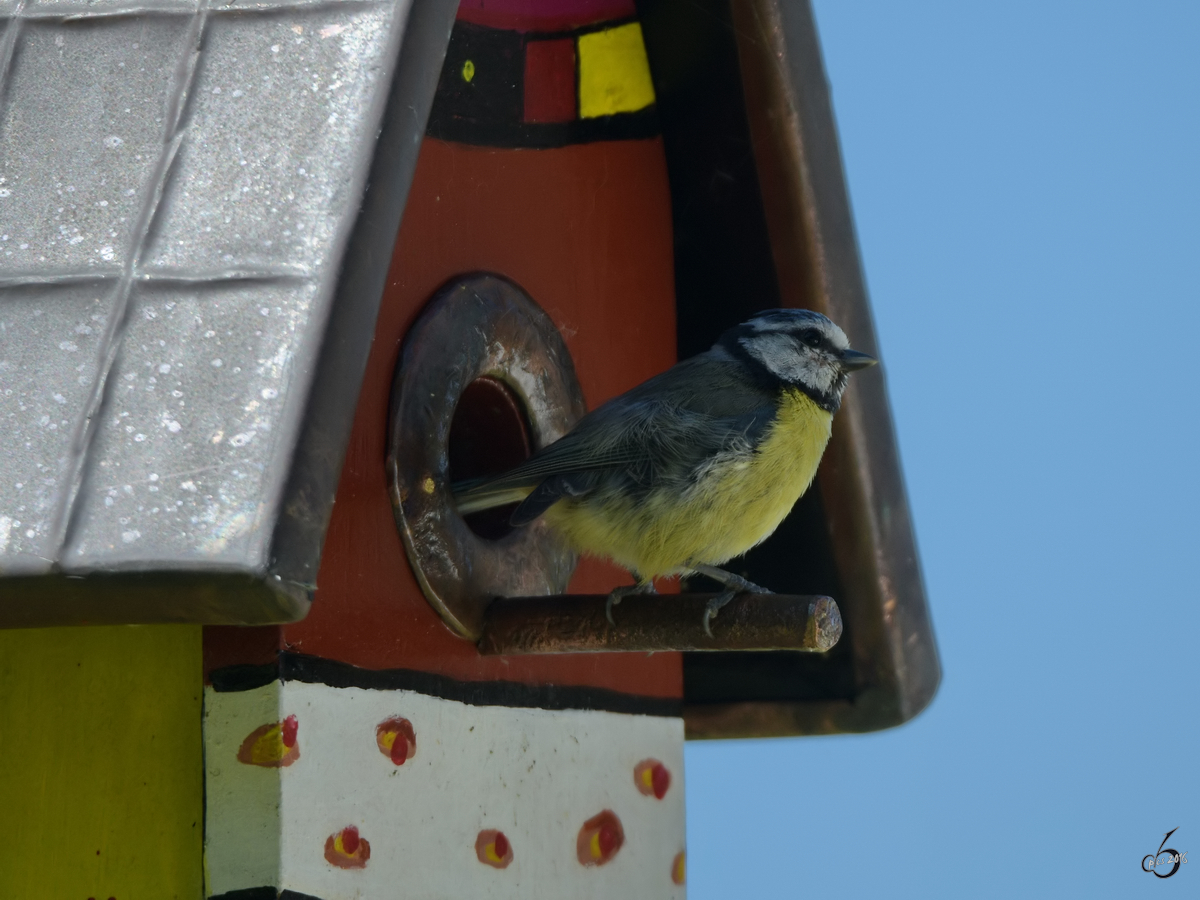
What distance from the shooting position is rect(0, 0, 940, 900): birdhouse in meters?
1.33

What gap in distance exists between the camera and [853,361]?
213cm

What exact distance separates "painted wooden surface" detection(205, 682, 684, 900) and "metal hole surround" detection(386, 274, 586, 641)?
5.7 inches

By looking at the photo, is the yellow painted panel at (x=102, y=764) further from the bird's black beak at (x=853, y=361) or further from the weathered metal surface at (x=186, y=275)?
the bird's black beak at (x=853, y=361)

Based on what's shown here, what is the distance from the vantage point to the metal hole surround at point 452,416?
6.08 ft

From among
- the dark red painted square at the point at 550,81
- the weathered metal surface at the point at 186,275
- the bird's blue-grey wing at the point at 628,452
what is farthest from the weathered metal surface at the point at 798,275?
the weathered metal surface at the point at 186,275

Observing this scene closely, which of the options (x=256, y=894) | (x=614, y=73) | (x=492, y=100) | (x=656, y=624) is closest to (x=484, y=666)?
(x=656, y=624)

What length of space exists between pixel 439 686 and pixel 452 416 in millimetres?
320

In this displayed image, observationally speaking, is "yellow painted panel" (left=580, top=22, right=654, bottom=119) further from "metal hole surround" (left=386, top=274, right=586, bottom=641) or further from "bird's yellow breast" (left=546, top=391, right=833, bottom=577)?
"bird's yellow breast" (left=546, top=391, right=833, bottom=577)

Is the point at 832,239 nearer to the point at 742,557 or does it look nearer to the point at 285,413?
the point at 742,557

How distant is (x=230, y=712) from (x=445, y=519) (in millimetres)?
378

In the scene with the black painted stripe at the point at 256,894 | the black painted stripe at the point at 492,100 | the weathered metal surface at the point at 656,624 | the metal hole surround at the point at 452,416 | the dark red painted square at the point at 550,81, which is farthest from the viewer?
the dark red painted square at the point at 550,81

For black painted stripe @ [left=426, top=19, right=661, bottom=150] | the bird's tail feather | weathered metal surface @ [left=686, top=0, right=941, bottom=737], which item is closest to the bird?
the bird's tail feather

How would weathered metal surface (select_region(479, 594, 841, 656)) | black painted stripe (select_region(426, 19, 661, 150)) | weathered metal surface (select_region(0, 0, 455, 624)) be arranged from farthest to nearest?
black painted stripe (select_region(426, 19, 661, 150)) < weathered metal surface (select_region(479, 594, 841, 656)) < weathered metal surface (select_region(0, 0, 455, 624))

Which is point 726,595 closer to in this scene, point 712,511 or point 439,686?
point 712,511
